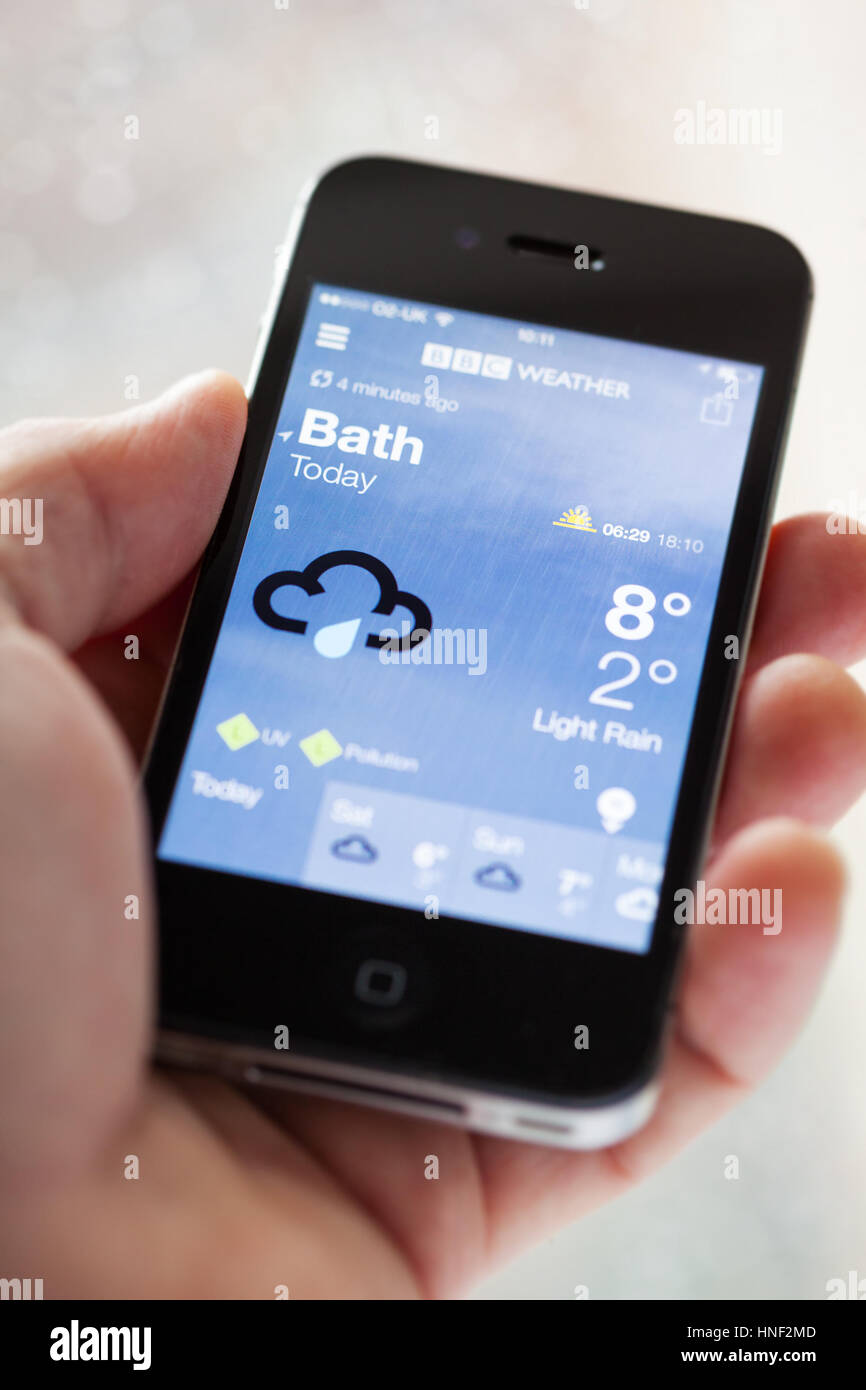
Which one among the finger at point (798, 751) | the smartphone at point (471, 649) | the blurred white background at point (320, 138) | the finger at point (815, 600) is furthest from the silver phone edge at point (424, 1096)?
the blurred white background at point (320, 138)

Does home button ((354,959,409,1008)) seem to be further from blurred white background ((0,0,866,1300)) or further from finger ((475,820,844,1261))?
blurred white background ((0,0,866,1300))

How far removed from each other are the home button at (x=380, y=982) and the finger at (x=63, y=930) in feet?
0.36

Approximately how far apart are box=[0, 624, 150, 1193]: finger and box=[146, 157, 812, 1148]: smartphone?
3.1 inches

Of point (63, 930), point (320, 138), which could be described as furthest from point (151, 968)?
point (320, 138)

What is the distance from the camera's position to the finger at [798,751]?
682 mm

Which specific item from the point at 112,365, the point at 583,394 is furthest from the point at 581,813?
the point at 112,365

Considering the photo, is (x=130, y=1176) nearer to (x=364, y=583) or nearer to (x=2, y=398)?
(x=364, y=583)

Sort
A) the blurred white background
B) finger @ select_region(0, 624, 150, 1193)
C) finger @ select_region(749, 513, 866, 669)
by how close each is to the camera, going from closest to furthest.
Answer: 1. finger @ select_region(0, 624, 150, 1193)
2. finger @ select_region(749, 513, 866, 669)
3. the blurred white background

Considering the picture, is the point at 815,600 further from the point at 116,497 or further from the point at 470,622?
the point at 116,497

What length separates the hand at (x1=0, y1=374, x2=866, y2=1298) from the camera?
53cm

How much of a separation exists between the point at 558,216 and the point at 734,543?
22cm

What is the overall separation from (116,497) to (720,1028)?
39 centimetres

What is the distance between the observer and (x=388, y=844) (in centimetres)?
65

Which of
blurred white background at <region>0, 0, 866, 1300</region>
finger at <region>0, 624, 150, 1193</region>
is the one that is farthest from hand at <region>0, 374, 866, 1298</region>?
blurred white background at <region>0, 0, 866, 1300</region>
